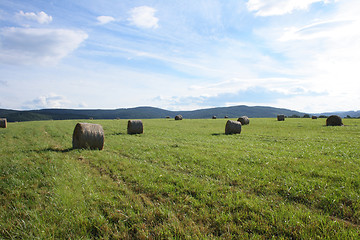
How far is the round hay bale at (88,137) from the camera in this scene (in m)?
13.2

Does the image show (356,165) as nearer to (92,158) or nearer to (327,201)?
(327,201)

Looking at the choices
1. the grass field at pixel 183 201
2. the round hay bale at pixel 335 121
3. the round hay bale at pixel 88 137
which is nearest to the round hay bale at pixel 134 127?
the round hay bale at pixel 88 137

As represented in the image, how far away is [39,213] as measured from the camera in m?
5.11

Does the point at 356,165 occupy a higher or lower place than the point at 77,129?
lower

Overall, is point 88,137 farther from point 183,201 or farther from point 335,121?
point 335,121

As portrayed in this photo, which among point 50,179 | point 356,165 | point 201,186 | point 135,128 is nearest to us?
point 201,186

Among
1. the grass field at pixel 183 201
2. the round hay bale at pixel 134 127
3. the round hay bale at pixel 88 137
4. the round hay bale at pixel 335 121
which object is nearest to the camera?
the grass field at pixel 183 201

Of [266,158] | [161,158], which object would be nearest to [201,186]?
[161,158]

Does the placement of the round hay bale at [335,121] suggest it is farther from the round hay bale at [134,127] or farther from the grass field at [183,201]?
the round hay bale at [134,127]

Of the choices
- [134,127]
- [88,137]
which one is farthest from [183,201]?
[134,127]

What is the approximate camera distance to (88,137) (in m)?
13.3

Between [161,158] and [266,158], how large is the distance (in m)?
5.54

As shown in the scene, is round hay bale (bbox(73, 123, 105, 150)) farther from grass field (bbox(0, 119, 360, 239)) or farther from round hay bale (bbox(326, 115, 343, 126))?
round hay bale (bbox(326, 115, 343, 126))

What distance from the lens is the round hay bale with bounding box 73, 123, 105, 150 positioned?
13.2 m
